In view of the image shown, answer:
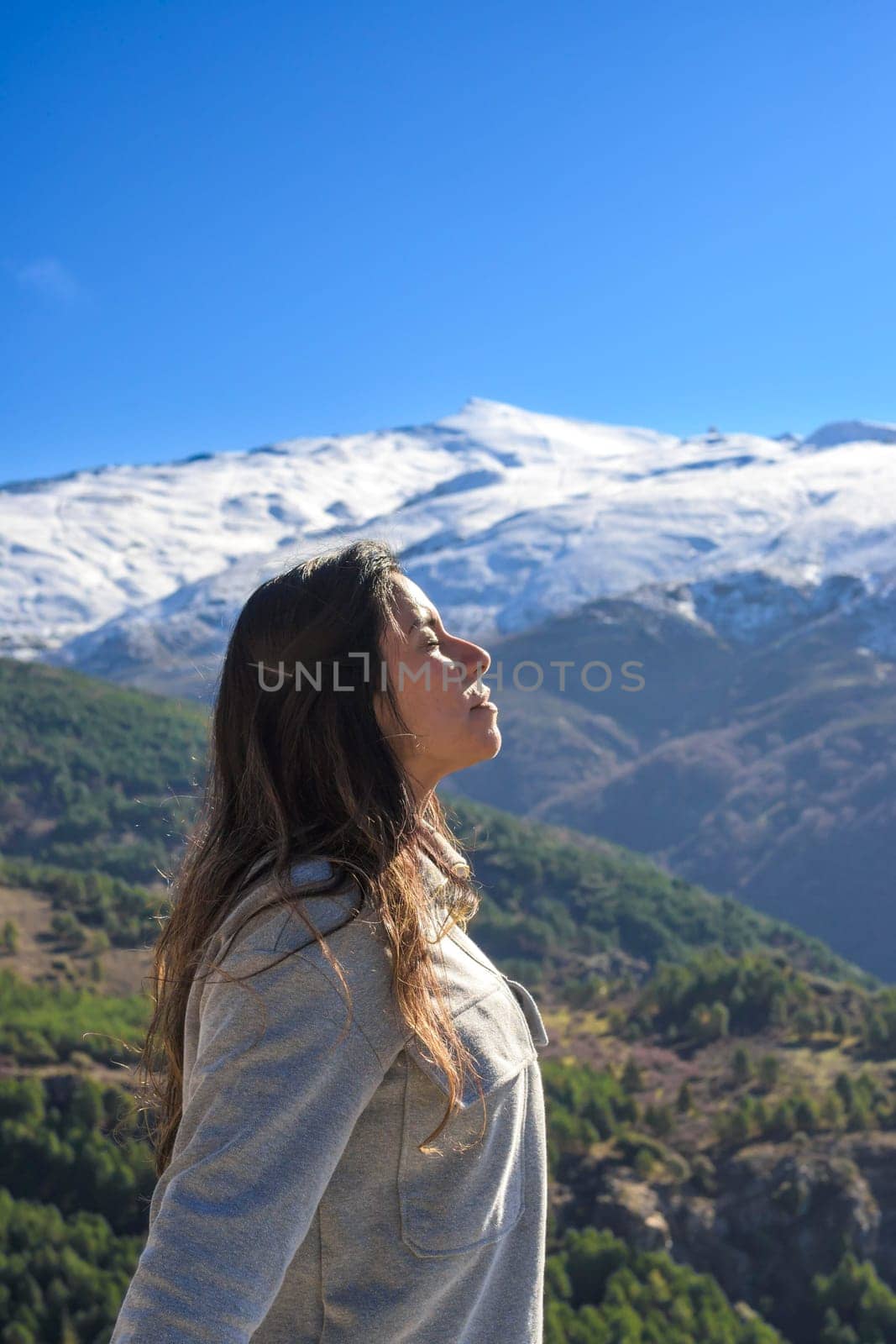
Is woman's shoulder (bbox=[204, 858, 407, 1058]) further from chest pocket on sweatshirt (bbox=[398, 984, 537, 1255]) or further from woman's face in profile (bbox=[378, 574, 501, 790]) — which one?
woman's face in profile (bbox=[378, 574, 501, 790])

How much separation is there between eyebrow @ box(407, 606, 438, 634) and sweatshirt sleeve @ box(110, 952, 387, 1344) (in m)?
0.66

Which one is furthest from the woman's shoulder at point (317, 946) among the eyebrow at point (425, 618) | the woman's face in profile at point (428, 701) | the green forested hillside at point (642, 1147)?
the green forested hillside at point (642, 1147)

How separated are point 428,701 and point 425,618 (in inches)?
5.9

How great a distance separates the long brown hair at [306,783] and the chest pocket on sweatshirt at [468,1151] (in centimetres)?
6

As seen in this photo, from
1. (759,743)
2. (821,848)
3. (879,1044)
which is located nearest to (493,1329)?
(879,1044)

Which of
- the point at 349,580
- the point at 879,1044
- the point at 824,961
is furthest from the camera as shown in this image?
the point at 824,961

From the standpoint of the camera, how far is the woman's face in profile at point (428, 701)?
189 cm

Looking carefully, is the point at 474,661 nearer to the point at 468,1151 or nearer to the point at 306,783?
the point at 306,783

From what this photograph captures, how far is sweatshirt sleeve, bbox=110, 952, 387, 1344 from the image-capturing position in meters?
1.31

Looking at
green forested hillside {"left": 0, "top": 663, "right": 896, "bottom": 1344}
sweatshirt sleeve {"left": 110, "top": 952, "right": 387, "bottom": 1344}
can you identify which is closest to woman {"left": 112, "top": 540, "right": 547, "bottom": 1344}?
sweatshirt sleeve {"left": 110, "top": 952, "right": 387, "bottom": 1344}

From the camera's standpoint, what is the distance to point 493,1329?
1691 mm

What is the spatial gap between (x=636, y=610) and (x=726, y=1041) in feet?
463

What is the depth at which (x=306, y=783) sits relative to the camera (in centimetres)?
180

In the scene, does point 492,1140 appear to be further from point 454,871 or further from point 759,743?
point 759,743
